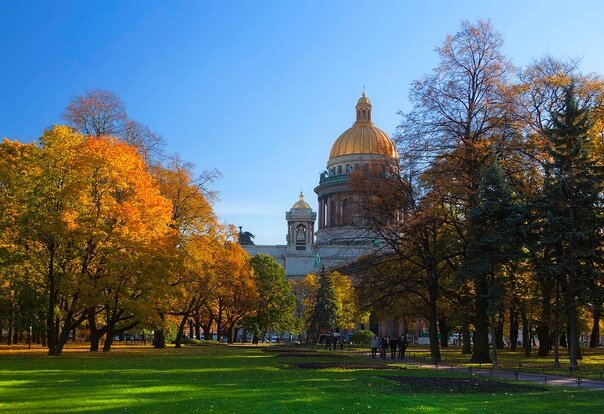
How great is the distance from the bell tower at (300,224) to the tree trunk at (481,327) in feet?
331

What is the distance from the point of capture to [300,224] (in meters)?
142

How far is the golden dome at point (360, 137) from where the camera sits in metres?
123

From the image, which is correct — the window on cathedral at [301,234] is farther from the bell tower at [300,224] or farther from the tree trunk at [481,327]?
the tree trunk at [481,327]

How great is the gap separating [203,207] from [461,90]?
19.9m

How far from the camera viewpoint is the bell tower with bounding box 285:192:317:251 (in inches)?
5527

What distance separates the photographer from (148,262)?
36031 millimetres

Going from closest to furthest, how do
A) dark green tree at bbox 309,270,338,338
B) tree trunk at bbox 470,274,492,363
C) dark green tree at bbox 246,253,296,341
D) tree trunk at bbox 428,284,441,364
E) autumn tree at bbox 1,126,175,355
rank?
autumn tree at bbox 1,126,175,355, tree trunk at bbox 470,274,492,363, tree trunk at bbox 428,284,441,364, dark green tree at bbox 309,270,338,338, dark green tree at bbox 246,253,296,341

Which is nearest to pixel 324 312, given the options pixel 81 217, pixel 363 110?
pixel 81 217

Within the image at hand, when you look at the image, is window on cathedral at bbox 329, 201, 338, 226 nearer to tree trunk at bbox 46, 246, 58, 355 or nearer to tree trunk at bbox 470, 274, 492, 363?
tree trunk at bbox 470, 274, 492, 363

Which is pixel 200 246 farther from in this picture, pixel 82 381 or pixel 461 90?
pixel 82 381

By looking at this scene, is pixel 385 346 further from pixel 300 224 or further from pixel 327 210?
pixel 300 224

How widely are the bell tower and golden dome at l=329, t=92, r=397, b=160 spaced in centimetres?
1541

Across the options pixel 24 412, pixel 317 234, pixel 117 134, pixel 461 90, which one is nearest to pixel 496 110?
pixel 461 90

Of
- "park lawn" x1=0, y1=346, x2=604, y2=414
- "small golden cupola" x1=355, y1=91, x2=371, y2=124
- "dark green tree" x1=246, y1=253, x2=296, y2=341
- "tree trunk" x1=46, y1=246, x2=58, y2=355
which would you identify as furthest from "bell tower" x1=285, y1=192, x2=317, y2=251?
"park lawn" x1=0, y1=346, x2=604, y2=414
